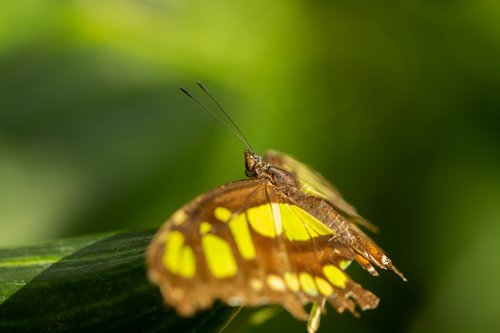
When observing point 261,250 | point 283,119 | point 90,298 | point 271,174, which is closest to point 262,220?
point 261,250

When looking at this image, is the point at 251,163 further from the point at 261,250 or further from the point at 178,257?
the point at 178,257

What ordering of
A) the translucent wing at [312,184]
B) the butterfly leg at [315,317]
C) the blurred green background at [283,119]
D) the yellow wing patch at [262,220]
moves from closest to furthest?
1. the butterfly leg at [315,317]
2. the yellow wing patch at [262,220]
3. the translucent wing at [312,184]
4. the blurred green background at [283,119]

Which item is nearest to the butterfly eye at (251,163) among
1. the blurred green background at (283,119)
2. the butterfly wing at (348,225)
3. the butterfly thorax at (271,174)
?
the butterfly thorax at (271,174)

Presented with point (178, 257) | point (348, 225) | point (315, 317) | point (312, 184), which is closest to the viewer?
point (178, 257)

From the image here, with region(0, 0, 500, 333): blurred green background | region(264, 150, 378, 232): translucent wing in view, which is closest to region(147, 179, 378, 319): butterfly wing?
region(264, 150, 378, 232): translucent wing

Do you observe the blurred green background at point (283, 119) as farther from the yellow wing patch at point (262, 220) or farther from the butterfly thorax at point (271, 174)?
the yellow wing patch at point (262, 220)
